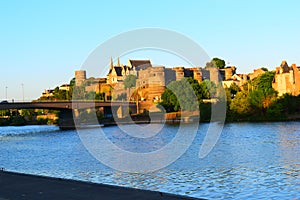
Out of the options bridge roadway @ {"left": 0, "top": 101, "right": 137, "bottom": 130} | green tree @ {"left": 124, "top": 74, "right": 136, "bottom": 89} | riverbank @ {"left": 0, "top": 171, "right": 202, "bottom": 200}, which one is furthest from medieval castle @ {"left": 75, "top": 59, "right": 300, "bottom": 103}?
riverbank @ {"left": 0, "top": 171, "right": 202, "bottom": 200}

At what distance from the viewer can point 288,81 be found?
105m

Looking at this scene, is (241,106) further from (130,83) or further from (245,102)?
(130,83)

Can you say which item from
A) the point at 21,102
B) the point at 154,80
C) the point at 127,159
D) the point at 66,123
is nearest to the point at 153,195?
the point at 127,159

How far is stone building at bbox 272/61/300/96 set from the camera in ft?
341

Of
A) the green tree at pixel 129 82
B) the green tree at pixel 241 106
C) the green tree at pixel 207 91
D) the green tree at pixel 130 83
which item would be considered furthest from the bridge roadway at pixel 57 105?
the green tree at pixel 129 82

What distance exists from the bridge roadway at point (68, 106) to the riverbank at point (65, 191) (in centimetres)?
7432

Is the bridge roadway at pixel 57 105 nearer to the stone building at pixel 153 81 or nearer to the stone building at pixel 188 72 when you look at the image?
the stone building at pixel 153 81


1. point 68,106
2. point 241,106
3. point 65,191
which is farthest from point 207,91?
point 65,191

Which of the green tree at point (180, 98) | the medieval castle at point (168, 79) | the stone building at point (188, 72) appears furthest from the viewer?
the stone building at point (188, 72)

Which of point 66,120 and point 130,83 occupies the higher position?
point 130,83

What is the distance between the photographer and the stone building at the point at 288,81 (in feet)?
341

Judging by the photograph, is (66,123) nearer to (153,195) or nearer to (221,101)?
(221,101)

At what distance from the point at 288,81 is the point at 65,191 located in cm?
9432

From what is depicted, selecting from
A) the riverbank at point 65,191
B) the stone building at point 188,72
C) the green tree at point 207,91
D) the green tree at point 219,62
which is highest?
the green tree at point 219,62
